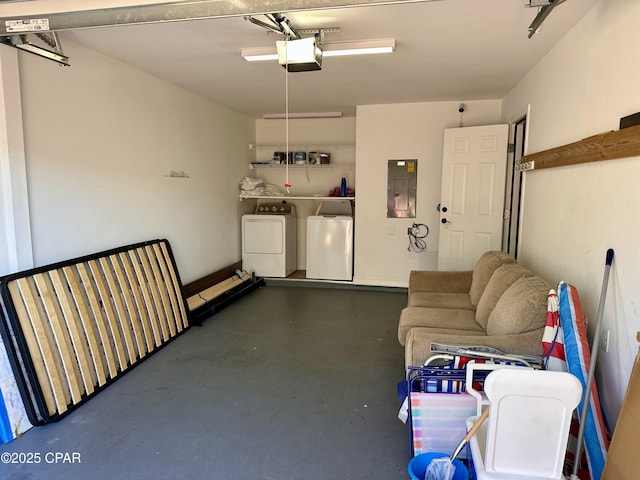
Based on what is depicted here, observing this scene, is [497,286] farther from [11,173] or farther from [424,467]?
[11,173]

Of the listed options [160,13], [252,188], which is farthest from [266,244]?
[160,13]

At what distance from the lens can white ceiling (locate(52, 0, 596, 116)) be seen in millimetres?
2570

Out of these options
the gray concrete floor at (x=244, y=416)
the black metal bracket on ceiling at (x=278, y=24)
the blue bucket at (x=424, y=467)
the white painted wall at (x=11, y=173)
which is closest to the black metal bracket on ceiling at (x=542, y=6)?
the black metal bracket on ceiling at (x=278, y=24)

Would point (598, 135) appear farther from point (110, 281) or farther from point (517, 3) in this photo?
point (110, 281)

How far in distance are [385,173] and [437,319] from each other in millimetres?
2903

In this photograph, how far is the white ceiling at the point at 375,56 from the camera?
2570mm

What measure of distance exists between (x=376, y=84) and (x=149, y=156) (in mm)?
2448

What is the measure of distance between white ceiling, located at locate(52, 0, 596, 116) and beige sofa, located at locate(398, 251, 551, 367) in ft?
5.50

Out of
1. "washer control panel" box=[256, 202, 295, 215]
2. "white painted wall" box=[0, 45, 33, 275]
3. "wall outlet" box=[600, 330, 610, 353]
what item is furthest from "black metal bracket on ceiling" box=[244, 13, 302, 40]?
"washer control panel" box=[256, 202, 295, 215]

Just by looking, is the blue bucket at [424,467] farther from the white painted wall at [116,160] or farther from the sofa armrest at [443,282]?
the white painted wall at [116,160]

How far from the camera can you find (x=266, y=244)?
19.8 feet

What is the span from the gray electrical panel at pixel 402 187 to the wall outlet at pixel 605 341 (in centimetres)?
349

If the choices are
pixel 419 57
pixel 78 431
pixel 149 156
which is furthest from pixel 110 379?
pixel 419 57

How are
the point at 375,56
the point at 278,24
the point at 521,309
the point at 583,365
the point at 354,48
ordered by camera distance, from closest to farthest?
the point at 583,365
the point at 521,309
the point at 278,24
the point at 354,48
the point at 375,56
